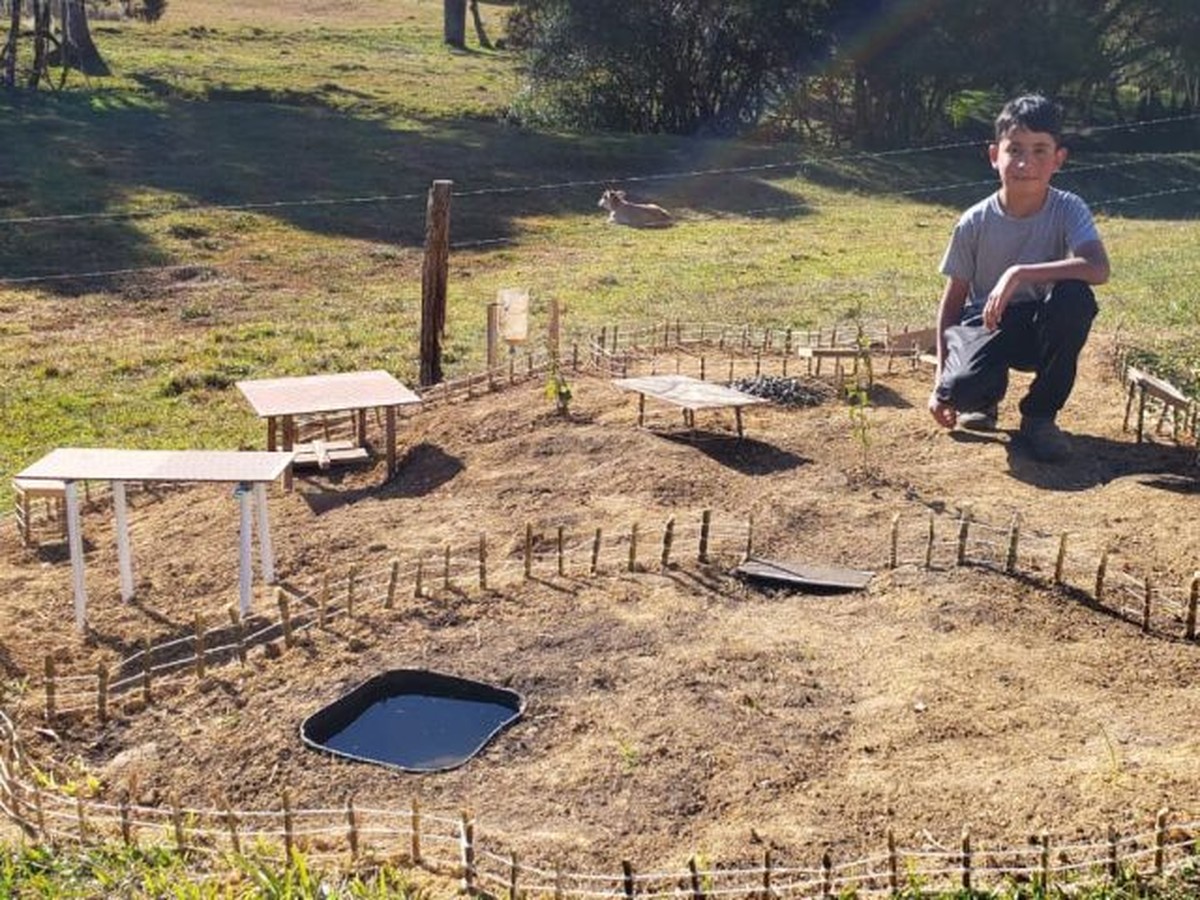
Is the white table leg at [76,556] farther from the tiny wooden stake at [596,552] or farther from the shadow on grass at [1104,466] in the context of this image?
the shadow on grass at [1104,466]

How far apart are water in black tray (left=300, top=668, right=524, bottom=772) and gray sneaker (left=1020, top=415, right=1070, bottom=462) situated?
513cm

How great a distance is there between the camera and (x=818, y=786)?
687cm

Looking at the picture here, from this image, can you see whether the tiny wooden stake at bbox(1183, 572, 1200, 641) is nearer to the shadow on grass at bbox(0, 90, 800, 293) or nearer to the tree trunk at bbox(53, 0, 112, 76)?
the shadow on grass at bbox(0, 90, 800, 293)

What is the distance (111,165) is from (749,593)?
25.0 metres

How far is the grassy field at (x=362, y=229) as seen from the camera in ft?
59.8

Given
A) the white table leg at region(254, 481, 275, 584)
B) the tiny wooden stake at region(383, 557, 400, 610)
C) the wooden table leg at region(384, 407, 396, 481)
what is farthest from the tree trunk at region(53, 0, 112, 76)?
the tiny wooden stake at region(383, 557, 400, 610)

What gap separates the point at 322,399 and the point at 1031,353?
544 centimetres

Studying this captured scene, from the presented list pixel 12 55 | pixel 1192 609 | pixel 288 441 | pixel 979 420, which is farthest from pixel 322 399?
pixel 12 55

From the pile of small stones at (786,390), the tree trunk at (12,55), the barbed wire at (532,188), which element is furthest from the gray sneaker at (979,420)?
the tree trunk at (12,55)

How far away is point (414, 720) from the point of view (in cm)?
783

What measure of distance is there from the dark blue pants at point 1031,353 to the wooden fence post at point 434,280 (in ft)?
16.9

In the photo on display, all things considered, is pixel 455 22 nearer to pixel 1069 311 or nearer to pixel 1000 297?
pixel 1069 311

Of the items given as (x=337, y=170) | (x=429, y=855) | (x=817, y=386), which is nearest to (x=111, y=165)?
(x=337, y=170)

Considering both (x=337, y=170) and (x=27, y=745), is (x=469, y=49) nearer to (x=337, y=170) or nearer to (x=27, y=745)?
(x=337, y=170)
